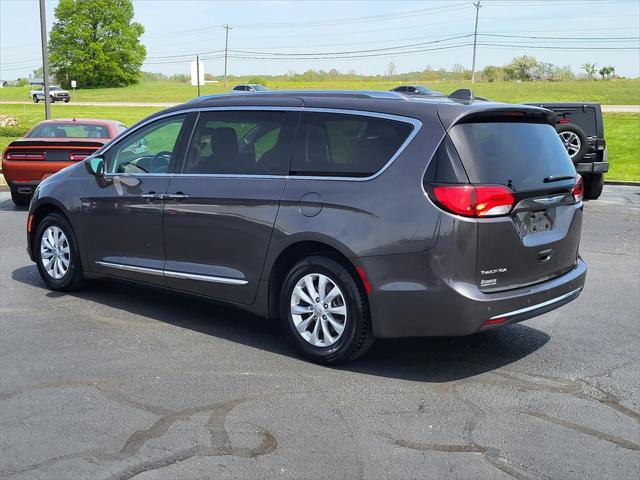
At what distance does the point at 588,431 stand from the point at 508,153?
1.80 meters

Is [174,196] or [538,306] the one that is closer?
[538,306]

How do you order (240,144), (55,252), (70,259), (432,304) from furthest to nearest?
(55,252) < (70,259) < (240,144) < (432,304)

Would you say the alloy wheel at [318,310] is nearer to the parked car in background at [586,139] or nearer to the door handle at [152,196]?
the door handle at [152,196]

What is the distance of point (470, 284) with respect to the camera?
15.2 feet

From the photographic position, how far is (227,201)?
557 centimetres

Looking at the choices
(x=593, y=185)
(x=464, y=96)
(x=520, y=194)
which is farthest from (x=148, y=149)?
(x=593, y=185)

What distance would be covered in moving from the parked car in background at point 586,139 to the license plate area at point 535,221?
370 inches

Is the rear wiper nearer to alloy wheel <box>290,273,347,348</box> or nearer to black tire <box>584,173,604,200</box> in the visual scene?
alloy wheel <box>290,273,347,348</box>

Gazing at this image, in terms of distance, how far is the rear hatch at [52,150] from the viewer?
1214 cm

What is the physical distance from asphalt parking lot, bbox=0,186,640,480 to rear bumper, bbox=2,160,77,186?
19.0 feet

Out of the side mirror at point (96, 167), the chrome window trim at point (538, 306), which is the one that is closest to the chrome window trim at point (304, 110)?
the side mirror at point (96, 167)

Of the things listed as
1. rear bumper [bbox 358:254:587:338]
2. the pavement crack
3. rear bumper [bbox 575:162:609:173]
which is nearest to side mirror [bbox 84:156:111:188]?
rear bumper [bbox 358:254:587:338]

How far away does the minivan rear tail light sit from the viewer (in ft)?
15.1

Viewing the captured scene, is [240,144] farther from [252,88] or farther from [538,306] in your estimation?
[252,88]
